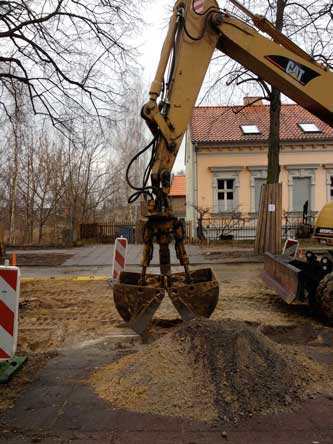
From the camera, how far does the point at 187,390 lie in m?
3.93

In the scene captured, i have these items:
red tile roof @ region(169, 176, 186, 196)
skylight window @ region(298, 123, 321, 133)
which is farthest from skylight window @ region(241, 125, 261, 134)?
red tile roof @ region(169, 176, 186, 196)

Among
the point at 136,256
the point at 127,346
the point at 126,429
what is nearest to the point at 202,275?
the point at 127,346

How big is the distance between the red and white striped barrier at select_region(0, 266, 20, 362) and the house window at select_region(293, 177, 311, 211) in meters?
23.6

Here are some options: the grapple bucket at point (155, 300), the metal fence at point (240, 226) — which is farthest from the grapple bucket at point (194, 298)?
the metal fence at point (240, 226)

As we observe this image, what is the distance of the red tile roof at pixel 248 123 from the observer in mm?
26516

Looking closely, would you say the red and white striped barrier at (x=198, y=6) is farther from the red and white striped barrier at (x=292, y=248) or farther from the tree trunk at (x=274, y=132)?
the tree trunk at (x=274, y=132)

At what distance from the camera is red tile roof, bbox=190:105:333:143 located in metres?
26.5

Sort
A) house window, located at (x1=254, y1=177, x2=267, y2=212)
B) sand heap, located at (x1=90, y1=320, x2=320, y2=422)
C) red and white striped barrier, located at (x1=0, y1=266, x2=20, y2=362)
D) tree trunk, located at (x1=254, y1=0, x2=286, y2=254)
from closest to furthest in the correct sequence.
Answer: sand heap, located at (x1=90, y1=320, x2=320, y2=422), red and white striped barrier, located at (x1=0, y1=266, x2=20, y2=362), tree trunk, located at (x1=254, y1=0, x2=286, y2=254), house window, located at (x1=254, y1=177, x2=267, y2=212)

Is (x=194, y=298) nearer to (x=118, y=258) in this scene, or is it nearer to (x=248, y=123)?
(x=118, y=258)

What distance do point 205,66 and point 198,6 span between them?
2.40 ft

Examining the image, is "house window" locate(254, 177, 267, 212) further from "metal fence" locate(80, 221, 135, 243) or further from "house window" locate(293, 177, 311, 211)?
"metal fence" locate(80, 221, 135, 243)

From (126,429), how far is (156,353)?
Answer: 1.06m

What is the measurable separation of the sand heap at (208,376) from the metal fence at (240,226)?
20.3 m

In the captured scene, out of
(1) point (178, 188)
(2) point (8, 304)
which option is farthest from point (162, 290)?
(1) point (178, 188)
